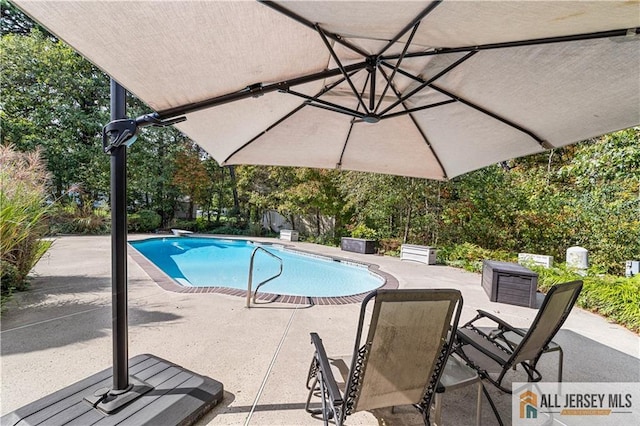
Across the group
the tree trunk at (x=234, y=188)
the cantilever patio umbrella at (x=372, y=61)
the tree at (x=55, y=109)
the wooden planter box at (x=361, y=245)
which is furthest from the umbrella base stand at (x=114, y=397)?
the tree trunk at (x=234, y=188)

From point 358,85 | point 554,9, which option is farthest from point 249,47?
point 554,9

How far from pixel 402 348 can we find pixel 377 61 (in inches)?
75.3

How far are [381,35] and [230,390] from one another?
279cm

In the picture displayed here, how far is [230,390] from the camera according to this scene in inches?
87.7

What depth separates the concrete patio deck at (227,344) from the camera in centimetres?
210

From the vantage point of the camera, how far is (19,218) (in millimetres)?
3480

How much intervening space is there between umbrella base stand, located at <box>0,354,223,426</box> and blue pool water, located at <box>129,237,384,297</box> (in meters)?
4.52

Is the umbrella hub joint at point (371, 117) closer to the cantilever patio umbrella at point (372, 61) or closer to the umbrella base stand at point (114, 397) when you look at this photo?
the cantilever patio umbrella at point (372, 61)

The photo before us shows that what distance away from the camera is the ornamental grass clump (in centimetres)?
339

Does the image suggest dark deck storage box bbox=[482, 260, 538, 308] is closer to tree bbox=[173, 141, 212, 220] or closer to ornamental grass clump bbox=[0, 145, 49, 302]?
ornamental grass clump bbox=[0, 145, 49, 302]

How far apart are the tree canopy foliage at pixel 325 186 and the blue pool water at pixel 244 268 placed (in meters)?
Result: 3.09

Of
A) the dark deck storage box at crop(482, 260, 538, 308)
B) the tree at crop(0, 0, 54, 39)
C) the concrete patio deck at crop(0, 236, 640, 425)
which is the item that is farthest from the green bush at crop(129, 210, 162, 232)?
the dark deck storage box at crop(482, 260, 538, 308)

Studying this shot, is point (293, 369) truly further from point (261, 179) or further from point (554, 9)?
point (261, 179)

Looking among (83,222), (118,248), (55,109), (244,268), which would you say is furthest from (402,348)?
(55,109)
